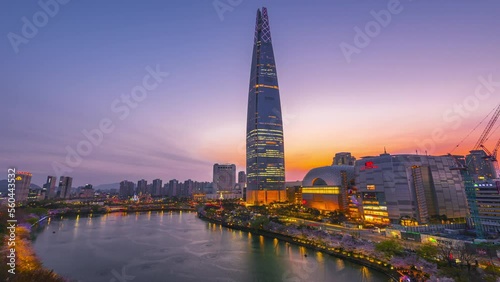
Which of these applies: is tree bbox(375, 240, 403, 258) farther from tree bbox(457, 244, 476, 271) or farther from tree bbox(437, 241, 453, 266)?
tree bbox(457, 244, 476, 271)

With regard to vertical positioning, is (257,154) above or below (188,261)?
above


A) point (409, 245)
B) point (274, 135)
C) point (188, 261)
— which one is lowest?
point (188, 261)

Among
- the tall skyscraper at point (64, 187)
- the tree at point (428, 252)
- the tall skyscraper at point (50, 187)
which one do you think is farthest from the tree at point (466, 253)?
the tall skyscraper at point (50, 187)

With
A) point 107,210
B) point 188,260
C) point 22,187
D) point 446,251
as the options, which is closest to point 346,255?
→ point 446,251

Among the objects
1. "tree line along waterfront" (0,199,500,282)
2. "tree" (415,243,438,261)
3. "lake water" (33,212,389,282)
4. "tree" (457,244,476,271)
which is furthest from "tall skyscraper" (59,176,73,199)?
"tree" (457,244,476,271)

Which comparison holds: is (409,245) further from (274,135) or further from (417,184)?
(274,135)

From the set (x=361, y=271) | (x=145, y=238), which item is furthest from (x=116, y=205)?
(x=361, y=271)

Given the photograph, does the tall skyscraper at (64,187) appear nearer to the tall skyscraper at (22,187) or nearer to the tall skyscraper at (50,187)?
the tall skyscraper at (50,187)
